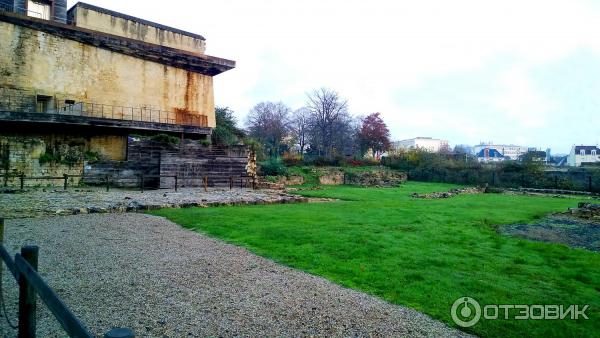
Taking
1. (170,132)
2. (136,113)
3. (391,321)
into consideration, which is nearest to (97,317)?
(391,321)

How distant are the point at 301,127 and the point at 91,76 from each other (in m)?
36.5

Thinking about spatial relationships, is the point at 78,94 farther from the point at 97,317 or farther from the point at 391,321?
the point at 391,321

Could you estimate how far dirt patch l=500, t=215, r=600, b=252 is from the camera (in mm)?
8195

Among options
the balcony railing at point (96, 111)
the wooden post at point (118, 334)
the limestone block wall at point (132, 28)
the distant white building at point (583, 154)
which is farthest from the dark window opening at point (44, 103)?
the distant white building at point (583, 154)

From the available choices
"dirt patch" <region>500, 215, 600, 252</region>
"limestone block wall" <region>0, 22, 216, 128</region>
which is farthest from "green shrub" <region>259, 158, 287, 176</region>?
"dirt patch" <region>500, 215, 600, 252</region>

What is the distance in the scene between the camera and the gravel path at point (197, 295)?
138 inches

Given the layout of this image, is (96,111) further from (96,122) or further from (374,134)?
(374,134)

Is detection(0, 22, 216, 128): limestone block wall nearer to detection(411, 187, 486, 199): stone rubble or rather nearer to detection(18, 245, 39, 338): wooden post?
detection(411, 187, 486, 199): stone rubble

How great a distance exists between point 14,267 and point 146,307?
1.64m

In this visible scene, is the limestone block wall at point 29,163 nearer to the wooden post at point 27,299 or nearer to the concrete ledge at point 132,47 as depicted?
the concrete ledge at point 132,47

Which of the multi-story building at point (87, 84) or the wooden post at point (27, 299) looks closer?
the wooden post at point (27, 299)

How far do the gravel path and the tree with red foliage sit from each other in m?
44.6

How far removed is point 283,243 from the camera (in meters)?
7.29

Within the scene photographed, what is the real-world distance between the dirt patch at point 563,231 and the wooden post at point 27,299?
9150mm
